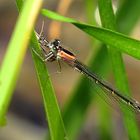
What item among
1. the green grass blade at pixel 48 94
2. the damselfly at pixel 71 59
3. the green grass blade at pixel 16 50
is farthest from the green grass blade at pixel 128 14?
the green grass blade at pixel 16 50

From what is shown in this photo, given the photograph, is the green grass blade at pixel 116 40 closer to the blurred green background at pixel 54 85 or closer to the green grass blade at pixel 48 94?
the green grass blade at pixel 48 94

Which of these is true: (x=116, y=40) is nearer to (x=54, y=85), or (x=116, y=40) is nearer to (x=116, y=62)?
(x=116, y=62)

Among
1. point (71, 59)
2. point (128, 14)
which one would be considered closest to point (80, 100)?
point (71, 59)

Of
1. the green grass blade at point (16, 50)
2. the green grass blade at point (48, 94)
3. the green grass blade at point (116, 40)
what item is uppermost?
the green grass blade at point (116, 40)

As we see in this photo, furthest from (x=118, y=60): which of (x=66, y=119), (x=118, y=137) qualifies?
(x=118, y=137)

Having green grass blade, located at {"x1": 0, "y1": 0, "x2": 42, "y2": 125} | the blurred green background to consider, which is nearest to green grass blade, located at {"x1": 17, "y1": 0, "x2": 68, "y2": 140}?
green grass blade, located at {"x1": 0, "y1": 0, "x2": 42, "y2": 125}

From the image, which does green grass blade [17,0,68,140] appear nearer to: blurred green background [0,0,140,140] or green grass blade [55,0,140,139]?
green grass blade [55,0,140,139]
